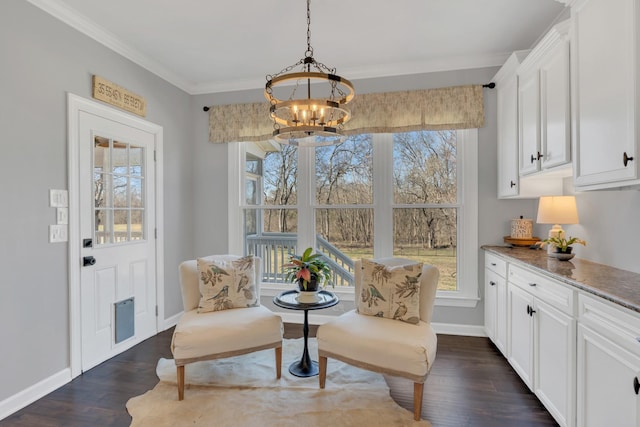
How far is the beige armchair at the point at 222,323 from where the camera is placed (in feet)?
7.54

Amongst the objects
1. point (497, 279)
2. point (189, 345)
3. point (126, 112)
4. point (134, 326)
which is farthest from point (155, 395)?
point (497, 279)

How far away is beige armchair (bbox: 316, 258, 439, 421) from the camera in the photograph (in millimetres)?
2064

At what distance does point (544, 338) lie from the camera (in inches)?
81.7

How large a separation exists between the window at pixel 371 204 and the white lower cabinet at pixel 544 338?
3.23ft

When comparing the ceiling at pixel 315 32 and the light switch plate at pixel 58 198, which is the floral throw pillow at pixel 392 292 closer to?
the ceiling at pixel 315 32

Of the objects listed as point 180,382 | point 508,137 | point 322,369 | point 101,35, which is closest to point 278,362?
point 322,369

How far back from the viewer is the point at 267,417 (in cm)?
207

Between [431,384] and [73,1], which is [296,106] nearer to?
[73,1]

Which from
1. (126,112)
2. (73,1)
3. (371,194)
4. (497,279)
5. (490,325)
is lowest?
(490,325)

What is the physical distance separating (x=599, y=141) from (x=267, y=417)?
2.45 metres

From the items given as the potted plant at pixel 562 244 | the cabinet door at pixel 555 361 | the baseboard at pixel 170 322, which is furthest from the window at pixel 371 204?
the cabinet door at pixel 555 361

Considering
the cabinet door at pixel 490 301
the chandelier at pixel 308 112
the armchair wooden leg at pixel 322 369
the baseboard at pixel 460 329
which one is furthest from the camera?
the baseboard at pixel 460 329

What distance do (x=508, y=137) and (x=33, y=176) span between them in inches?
152

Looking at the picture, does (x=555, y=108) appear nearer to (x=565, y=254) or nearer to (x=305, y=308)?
(x=565, y=254)
